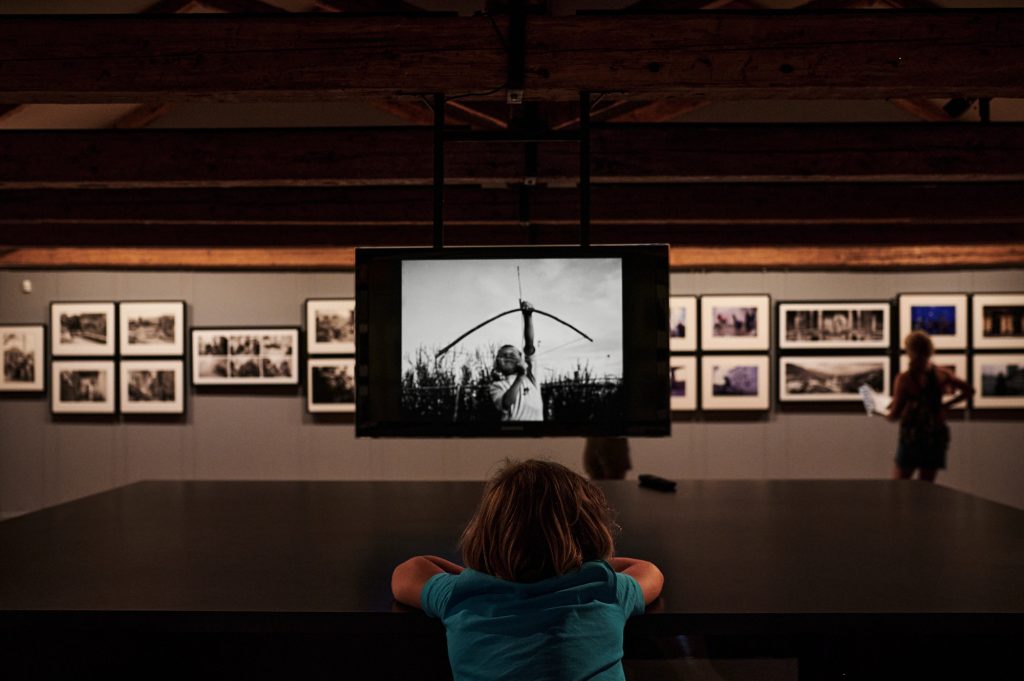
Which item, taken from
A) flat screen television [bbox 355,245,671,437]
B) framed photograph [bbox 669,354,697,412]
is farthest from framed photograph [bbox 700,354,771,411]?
flat screen television [bbox 355,245,671,437]

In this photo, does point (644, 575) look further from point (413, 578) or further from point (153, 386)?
point (153, 386)

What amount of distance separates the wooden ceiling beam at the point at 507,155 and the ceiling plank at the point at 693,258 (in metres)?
2.34

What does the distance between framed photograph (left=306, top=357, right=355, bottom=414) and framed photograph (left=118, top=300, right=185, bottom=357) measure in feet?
3.66

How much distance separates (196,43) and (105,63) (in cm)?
26

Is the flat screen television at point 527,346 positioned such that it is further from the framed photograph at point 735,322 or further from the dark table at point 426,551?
the framed photograph at point 735,322

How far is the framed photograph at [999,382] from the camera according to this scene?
19.8 ft

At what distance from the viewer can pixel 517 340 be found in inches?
85.1

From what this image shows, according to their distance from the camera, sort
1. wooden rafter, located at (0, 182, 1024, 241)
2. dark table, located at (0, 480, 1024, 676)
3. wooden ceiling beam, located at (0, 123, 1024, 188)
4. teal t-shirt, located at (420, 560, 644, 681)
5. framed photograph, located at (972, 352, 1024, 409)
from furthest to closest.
A: framed photograph, located at (972, 352, 1024, 409), wooden rafter, located at (0, 182, 1024, 241), wooden ceiling beam, located at (0, 123, 1024, 188), dark table, located at (0, 480, 1024, 676), teal t-shirt, located at (420, 560, 644, 681)

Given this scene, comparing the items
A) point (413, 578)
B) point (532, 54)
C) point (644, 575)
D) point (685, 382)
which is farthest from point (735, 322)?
point (413, 578)

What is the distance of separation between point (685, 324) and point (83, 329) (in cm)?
484

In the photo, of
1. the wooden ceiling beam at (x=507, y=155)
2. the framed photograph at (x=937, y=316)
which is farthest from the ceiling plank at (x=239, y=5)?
the framed photograph at (x=937, y=316)

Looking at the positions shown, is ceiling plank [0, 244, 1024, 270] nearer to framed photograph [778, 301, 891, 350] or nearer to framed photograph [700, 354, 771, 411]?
framed photograph [778, 301, 891, 350]

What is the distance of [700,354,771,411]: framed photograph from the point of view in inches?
239

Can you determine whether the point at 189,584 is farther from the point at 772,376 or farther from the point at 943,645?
Answer: the point at 772,376
